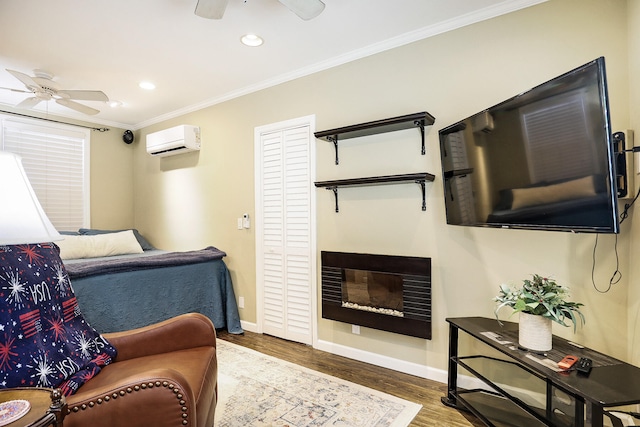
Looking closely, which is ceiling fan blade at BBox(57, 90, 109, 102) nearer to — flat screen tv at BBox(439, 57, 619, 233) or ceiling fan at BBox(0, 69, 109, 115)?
ceiling fan at BBox(0, 69, 109, 115)

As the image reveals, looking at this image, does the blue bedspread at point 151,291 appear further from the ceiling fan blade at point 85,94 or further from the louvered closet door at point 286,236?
the ceiling fan blade at point 85,94

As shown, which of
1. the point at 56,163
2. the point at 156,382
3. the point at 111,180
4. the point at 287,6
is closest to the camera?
the point at 156,382

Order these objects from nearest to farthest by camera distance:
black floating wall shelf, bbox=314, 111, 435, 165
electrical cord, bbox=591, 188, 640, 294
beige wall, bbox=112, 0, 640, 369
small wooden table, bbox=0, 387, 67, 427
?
small wooden table, bbox=0, 387, 67, 427 < electrical cord, bbox=591, 188, 640, 294 < beige wall, bbox=112, 0, 640, 369 < black floating wall shelf, bbox=314, 111, 435, 165

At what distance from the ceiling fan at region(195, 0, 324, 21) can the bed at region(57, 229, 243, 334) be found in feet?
6.81

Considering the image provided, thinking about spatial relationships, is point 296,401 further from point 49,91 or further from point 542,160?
point 49,91

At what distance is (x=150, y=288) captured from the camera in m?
2.97

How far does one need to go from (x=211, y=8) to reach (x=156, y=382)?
1.83m

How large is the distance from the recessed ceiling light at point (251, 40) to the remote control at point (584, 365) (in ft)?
8.99

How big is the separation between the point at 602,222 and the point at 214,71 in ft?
10.0

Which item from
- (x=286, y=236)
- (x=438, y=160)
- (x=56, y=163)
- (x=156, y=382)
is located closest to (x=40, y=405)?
(x=156, y=382)

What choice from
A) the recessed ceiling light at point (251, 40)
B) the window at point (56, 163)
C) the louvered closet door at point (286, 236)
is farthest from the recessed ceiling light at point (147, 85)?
the window at point (56, 163)

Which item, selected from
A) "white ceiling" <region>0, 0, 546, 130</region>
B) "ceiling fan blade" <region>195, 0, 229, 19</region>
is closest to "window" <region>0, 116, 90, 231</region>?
"white ceiling" <region>0, 0, 546, 130</region>

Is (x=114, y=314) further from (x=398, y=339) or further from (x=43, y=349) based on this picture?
(x=398, y=339)

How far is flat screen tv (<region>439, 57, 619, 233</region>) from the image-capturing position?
1323 millimetres
